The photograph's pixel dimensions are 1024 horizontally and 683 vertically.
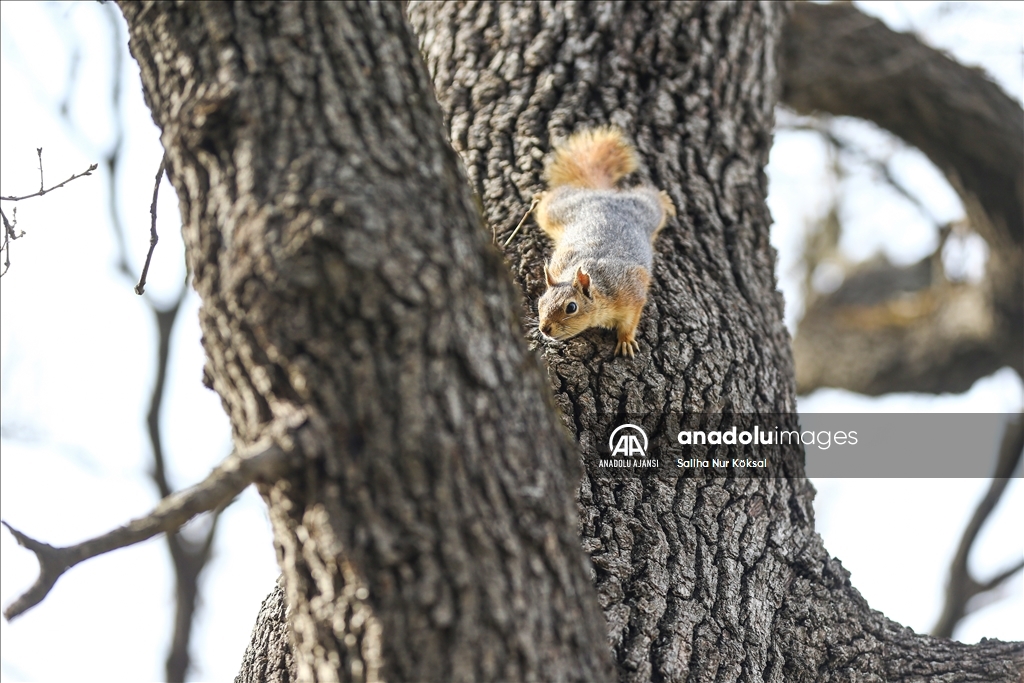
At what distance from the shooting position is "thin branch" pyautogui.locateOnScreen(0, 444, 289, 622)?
4.59ft

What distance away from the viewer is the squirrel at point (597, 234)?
327 centimetres

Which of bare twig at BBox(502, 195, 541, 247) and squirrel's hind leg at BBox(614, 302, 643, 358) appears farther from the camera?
bare twig at BBox(502, 195, 541, 247)

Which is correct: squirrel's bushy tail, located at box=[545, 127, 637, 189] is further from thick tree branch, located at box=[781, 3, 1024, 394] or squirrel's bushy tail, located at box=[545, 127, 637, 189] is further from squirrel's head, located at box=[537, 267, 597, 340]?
thick tree branch, located at box=[781, 3, 1024, 394]

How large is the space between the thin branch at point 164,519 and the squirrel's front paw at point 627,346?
1621 mm

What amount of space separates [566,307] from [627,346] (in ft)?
1.53

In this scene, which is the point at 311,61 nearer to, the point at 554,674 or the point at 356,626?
→ the point at 356,626

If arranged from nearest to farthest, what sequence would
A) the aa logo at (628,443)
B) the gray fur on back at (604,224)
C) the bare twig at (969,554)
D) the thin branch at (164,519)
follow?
the thin branch at (164,519)
the aa logo at (628,443)
the gray fur on back at (604,224)
the bare twig at (969,554)

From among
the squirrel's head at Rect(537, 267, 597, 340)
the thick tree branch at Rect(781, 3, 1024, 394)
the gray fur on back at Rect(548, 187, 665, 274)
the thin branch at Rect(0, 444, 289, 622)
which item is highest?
the thick tree branch at Rect(781, 3, 1024, 394)

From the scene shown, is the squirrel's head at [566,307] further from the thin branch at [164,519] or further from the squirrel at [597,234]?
the thin branch at [164,519]

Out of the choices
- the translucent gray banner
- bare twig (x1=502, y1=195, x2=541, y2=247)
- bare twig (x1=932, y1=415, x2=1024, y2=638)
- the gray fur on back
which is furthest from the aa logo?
bare twig (x1=932, y1=415, x2=1024, y2=638)

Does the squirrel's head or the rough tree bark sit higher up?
the squirrel's head

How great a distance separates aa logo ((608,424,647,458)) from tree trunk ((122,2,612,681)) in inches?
36.4

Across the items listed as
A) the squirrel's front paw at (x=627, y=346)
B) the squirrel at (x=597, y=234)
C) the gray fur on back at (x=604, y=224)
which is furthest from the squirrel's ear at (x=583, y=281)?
the squirrel's front paw at (x=627, y=346)

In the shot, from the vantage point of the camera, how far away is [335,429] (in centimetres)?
149
